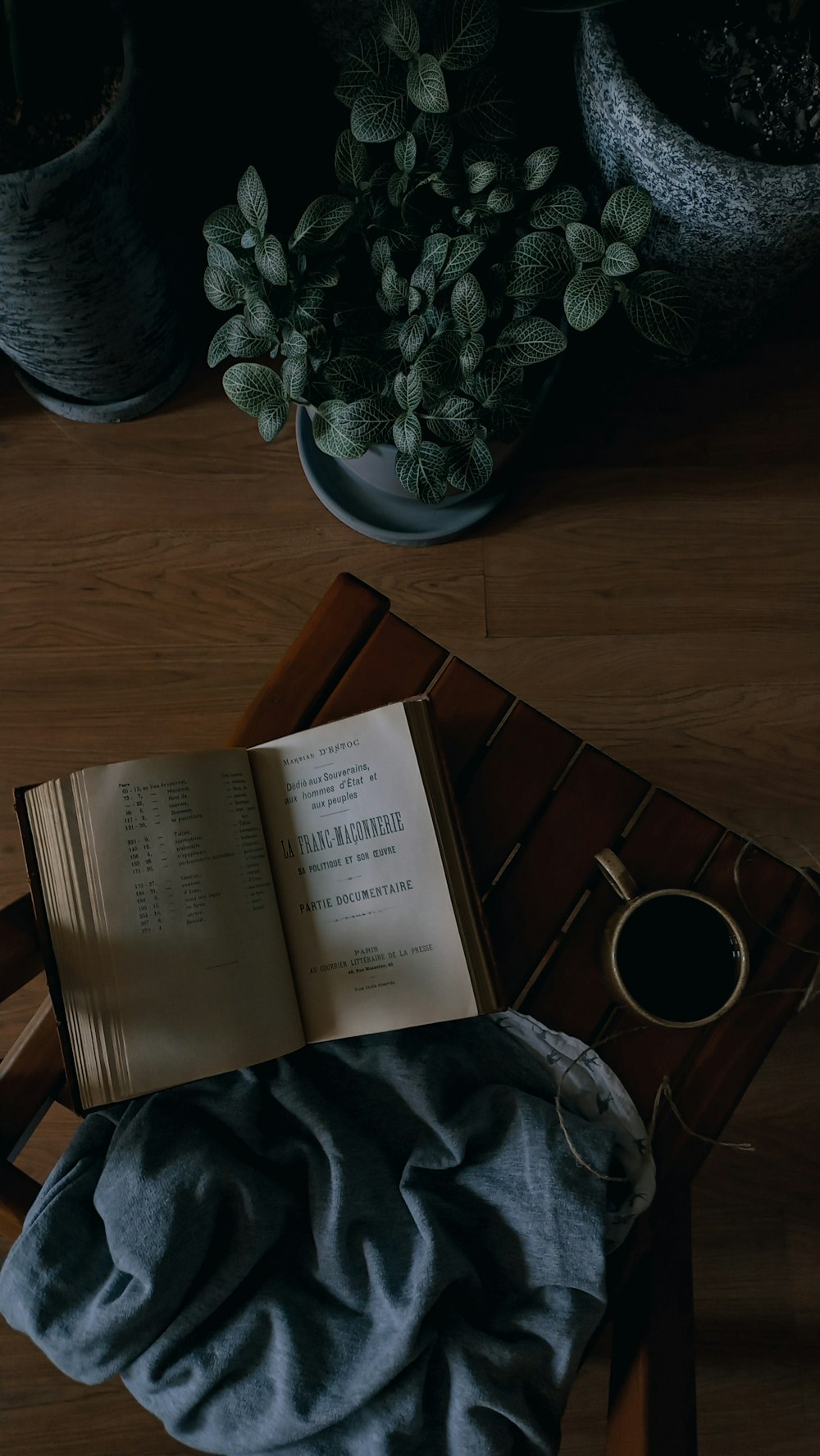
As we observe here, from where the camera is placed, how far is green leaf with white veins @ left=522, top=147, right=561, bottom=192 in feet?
2.86

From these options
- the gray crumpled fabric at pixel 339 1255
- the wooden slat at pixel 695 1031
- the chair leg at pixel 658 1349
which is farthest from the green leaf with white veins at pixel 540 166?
the chair leg at pixel 658 1349

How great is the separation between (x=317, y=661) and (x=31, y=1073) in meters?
0.39

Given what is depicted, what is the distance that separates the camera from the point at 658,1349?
2.36 ft

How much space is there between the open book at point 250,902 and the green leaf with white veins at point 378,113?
0.50m

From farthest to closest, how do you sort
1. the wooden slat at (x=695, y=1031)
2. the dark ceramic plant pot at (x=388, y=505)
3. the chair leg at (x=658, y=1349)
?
the dark ceramic plant pot at (x=388, y=505) → the wooden slat at (x=695, y=1031) → the chair leg at (x=658, y=1349)

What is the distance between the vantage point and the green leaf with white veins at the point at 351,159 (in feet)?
2.98

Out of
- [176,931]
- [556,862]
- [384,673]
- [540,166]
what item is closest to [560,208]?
[540,166]

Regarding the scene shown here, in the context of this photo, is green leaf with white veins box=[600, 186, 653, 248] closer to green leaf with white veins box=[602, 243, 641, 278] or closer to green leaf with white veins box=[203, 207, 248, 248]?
green leaf with white veins box=[602, 243, 641, 278]

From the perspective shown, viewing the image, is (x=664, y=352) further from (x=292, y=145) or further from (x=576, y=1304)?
(x=576, y=1304)

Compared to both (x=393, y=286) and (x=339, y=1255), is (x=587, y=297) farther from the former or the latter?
(x=339, y=1255)

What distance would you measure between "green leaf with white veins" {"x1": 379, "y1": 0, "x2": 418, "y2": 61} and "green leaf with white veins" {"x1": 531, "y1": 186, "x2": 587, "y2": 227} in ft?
0.53

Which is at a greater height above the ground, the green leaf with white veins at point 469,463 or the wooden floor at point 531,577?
the green leaf with white veins at point 469,463

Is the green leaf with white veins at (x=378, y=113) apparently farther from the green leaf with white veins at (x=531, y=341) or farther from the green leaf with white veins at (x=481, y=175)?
the green leaf with white veins at (x=531, y=341)

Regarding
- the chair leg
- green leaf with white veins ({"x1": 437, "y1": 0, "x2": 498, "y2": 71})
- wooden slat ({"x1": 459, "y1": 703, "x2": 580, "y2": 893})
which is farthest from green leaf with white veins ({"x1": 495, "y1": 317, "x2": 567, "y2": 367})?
the chair leg
